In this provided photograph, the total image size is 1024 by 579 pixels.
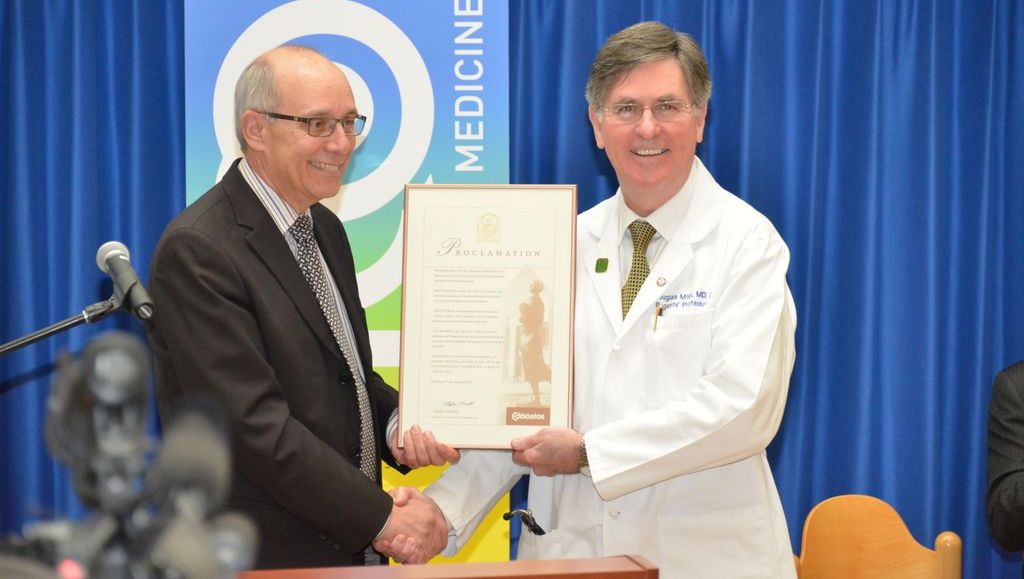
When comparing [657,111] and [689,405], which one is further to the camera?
[657,111]

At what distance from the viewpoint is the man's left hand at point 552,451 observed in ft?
9.78

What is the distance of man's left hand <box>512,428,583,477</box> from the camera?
298 centimetres

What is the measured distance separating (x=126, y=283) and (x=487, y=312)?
128 centimetres

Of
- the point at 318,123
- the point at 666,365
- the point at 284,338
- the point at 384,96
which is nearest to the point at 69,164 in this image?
the point at 384,96

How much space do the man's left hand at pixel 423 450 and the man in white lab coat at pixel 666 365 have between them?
0.13 metres

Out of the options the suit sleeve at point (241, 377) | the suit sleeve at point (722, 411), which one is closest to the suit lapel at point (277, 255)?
the suit sleeve at point (241, 377)

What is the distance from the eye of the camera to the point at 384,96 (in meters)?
4.46

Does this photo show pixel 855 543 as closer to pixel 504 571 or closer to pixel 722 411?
pixel 722 411

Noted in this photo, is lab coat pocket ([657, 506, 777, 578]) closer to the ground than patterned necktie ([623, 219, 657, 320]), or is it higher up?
closer to the ground

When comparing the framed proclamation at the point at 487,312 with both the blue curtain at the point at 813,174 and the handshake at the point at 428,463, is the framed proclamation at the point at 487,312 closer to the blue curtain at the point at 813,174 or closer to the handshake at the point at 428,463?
the handshake at the point at 428,463

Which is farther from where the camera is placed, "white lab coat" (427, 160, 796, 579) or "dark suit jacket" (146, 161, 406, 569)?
"white lab coat" (427, 160, 796, 579)

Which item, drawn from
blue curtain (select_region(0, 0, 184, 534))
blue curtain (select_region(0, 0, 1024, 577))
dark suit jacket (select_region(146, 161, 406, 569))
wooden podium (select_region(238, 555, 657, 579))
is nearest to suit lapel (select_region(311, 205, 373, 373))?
dark suit jacket (select_region(146, 161, 406, 569))

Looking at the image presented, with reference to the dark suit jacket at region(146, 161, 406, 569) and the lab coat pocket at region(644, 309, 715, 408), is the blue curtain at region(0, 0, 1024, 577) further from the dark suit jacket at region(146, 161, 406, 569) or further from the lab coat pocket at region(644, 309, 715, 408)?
the dark suit jacket at region(146, 161, 406, 569)

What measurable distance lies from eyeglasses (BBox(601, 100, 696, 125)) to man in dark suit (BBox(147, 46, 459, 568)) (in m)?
0.79
